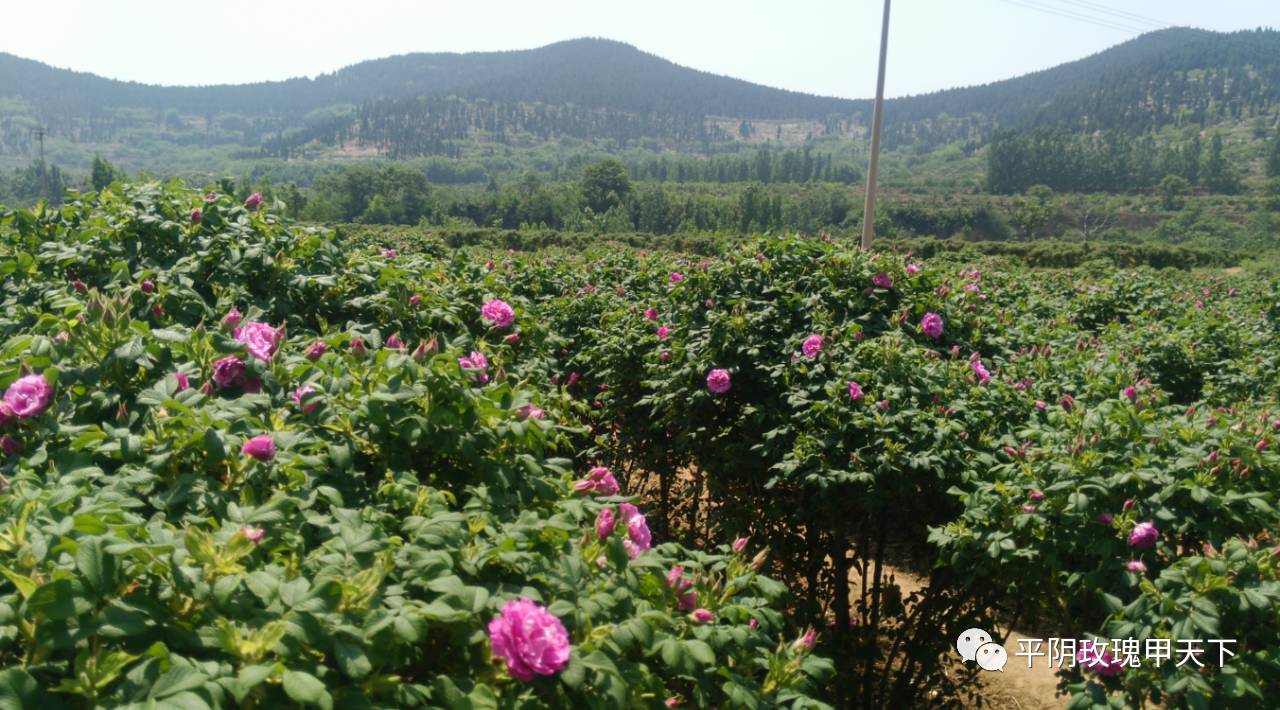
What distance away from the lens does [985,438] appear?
3.22 meters

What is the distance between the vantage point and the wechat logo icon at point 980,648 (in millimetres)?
3373

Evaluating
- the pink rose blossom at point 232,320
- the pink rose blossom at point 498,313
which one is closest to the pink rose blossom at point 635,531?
the pink rose blossom at point 232,320

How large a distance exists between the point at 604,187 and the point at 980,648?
82.5 m

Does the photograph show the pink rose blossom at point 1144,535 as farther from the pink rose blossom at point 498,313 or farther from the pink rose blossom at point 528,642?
the pink rose blossom at point 498,313

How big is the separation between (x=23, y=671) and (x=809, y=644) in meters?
1.42

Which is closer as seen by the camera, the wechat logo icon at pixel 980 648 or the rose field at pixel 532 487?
the rose field at pixel 532 487

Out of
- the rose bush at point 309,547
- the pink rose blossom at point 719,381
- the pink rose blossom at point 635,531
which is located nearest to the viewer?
the rose bush at point 309,547

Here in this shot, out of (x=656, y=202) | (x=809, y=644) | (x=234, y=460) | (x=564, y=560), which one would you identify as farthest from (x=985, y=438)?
(x=656, y=202)

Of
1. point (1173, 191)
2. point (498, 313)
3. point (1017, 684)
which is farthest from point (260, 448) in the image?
point (1173, 191)

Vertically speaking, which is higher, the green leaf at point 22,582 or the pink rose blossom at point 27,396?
the pink rose blossom at point 27,396

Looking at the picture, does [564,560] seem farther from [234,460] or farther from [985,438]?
[985,438]

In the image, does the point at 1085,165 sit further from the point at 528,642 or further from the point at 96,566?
the point at 96,566

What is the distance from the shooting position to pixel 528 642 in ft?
4.26

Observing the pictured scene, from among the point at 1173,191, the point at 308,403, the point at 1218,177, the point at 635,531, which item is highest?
the point at 1218,177
